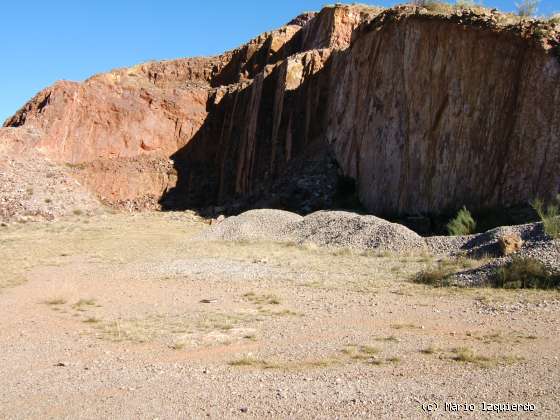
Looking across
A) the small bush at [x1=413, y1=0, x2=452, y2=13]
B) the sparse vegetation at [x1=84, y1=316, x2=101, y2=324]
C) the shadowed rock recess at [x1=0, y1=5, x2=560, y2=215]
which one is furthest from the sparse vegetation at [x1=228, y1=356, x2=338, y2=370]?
the small bush at [x1=413, y1=0, x2=452, y2=13]

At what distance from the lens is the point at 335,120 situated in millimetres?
31719

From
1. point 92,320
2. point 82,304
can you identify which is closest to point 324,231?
point 82,304

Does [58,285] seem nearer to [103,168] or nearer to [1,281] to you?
[1,281]

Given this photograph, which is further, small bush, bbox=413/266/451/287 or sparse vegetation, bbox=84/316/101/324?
Answer: small bush, bbox=413/266/451/287

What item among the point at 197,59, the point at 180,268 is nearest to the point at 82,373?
the point at 180,268

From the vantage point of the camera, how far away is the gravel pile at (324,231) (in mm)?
17484

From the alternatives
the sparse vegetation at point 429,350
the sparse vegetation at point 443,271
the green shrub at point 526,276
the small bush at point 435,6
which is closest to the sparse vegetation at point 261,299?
the sparse vegetation at point 443,271

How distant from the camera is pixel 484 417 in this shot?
210 inches

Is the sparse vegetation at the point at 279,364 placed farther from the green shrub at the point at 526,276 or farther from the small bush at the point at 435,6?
the small bush at the point at 435,6

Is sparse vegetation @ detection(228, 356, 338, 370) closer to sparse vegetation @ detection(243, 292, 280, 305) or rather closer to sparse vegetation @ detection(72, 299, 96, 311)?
sparse vegetation @ detection(243, 292, 280, 305)

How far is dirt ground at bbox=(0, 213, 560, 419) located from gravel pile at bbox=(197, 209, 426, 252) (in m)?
1.26

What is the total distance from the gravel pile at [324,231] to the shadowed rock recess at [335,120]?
3773 millimetres

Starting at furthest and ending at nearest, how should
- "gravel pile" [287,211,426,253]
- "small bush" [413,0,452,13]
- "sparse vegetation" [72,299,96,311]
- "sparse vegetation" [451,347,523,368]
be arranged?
1. "small bush" [413,0,452,13]
2. "gravel pile" [287,211,426,253]
3. "sparse vegetation" [72,299,96,311]
4. "sparse vegetation" [451,347,523,368]

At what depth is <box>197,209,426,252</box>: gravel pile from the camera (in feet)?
57.4
